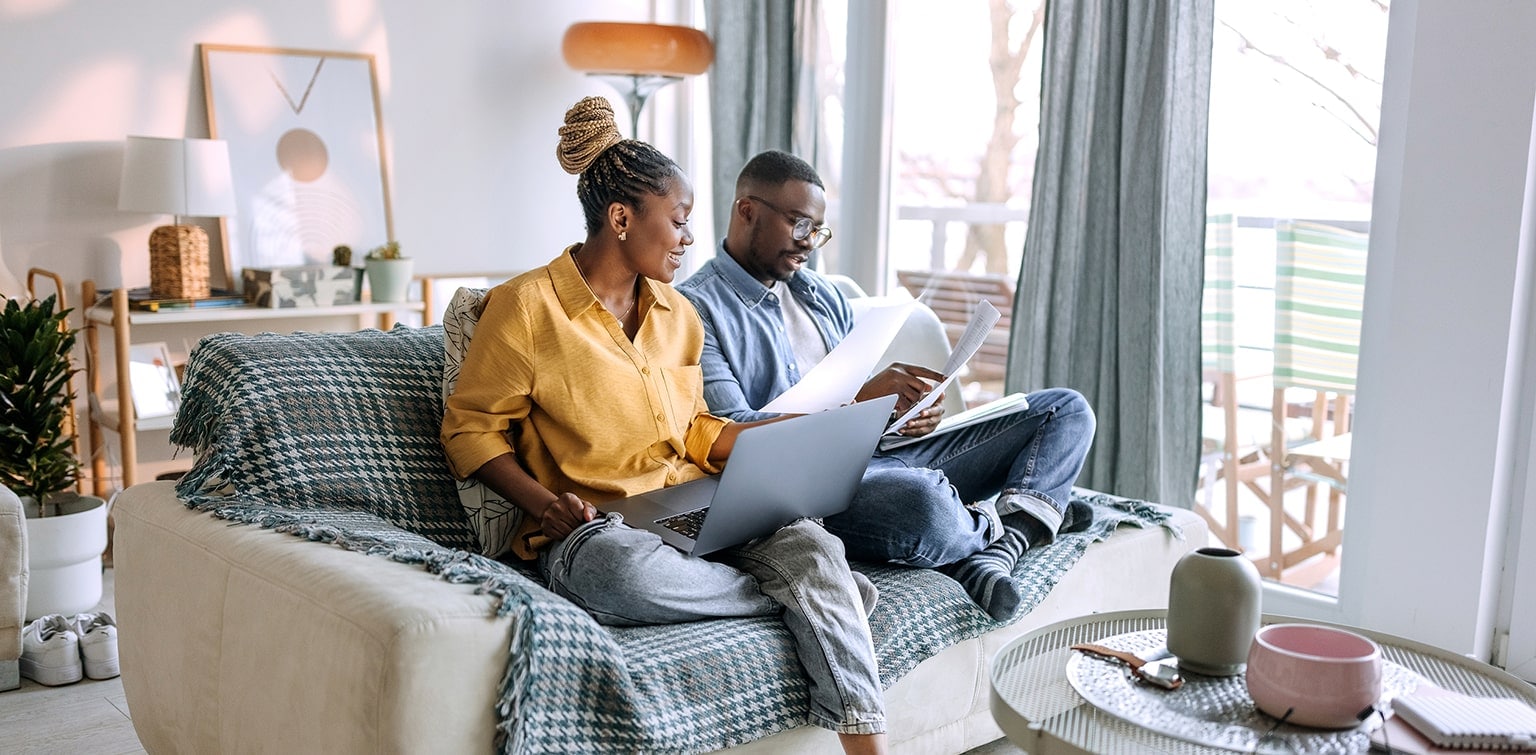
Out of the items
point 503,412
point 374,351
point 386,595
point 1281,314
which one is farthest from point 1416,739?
point 1281,314

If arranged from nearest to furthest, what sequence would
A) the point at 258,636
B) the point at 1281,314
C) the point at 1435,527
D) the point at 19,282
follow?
1. the point at 258,636
2. the point at 1435,527
3. the point at 1281,314
4. the point at 19,282

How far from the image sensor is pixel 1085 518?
2330 millimetres

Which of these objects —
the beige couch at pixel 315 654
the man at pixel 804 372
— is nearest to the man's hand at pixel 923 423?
the man at pixel 804 372

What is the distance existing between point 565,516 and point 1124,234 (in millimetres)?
1836

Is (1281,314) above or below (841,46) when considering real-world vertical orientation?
below

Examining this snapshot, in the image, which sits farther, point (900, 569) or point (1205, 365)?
point (1205, 365)

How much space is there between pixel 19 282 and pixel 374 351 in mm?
1938

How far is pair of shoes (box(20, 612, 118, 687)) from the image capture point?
241cm

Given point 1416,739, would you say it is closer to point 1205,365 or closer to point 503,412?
point 503,412

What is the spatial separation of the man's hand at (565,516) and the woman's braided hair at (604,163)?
0.46 meters

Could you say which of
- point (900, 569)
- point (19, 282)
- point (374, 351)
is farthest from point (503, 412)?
point (19, 282)

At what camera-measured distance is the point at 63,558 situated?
8.58 ft

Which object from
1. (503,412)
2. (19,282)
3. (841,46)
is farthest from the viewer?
(841,46)

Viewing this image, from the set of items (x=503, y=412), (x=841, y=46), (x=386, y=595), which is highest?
(x=841, y=46)
